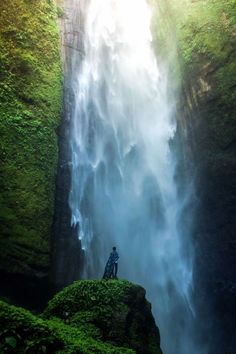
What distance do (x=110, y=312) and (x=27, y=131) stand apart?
6574 millimetres

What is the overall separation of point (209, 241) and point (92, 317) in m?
8.53

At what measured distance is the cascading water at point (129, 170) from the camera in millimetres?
13297

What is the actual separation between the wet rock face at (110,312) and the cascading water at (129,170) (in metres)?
4.28

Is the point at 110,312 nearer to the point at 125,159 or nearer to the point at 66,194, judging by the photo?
the point at 66,194

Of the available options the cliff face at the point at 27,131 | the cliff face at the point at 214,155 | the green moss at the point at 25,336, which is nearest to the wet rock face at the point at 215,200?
the cliff face at the point at 214,155

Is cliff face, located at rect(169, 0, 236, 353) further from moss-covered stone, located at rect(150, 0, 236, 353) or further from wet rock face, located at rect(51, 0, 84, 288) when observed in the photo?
wet rock face, located at rect(51, 0, 84, 288)

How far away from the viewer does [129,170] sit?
1541cm

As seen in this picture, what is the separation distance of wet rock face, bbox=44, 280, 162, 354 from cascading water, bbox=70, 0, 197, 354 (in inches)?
168

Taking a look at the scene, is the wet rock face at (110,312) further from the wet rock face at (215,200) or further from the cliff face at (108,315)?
the wet rock face at (215,200)


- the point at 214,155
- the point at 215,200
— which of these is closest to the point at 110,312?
the point at 215,200

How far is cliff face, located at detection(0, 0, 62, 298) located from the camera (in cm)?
964

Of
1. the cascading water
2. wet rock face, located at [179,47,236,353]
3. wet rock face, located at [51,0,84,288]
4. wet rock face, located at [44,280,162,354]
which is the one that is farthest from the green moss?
wet rock face, located at [179,47,236,353]

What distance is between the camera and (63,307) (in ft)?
23.2

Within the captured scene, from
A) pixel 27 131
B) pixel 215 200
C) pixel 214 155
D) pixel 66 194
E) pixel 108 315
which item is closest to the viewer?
pixel 108 315
